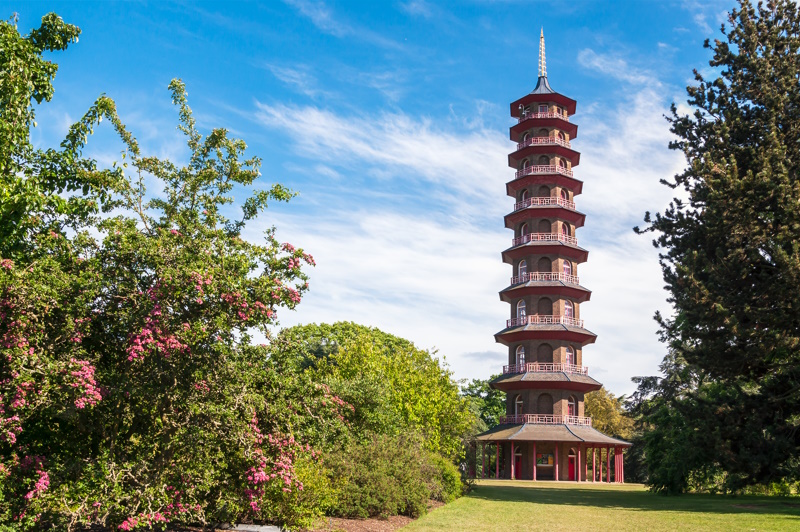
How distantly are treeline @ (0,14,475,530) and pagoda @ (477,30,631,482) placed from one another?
1341 inches

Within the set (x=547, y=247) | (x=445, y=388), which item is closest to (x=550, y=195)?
(x=547, y=247)

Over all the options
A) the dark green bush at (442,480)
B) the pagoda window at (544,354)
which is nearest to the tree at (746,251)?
the dark green bush at (442,480)

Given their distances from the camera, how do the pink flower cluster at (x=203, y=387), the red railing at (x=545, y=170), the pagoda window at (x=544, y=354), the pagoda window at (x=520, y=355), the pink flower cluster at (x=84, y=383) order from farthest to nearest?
the red railing at (x=545, y=170)
the pagoda window at (x=520, y=355)
the pagoda window at (x=544, y=354)
the pink flower cluster at (x=203, y=387)
the pink flower cluster at (x=84, y=383)

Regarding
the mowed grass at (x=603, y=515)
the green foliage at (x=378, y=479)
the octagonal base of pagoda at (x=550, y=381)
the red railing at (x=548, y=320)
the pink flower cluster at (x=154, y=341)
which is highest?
the red railing at (x=548, y=320)

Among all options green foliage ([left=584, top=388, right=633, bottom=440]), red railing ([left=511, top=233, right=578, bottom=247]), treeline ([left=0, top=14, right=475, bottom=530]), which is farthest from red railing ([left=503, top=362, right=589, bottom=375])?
treeline ([left=0, top=14, right=475, bottom=530])

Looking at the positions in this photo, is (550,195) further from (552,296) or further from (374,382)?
(374,382)

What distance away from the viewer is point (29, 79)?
1105 cm

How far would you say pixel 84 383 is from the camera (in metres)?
8.88

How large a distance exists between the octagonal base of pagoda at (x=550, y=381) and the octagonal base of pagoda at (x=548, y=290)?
556 centimetres

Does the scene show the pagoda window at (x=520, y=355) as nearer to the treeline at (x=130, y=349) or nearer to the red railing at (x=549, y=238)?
the red railing at (x=549, y=238)

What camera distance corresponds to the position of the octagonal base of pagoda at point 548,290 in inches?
1795

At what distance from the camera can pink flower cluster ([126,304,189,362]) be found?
9047 mm

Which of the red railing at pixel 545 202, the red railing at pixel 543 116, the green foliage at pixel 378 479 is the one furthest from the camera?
the red railing at pixel 543 116

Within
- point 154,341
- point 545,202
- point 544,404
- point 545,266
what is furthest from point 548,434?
point 154,341
